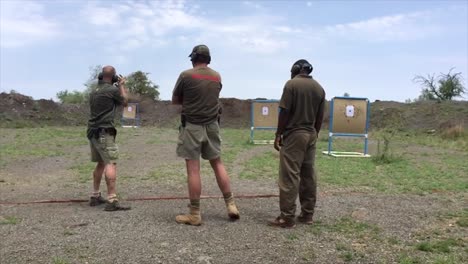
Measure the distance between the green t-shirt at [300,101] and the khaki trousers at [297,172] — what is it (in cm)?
9

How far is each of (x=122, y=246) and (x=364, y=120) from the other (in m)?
10.2

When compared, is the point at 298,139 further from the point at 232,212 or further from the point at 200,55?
the point at 200,55

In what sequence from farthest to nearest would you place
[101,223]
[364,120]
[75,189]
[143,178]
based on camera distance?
[364,120]
[143,178]
[75,189]
[101,223]

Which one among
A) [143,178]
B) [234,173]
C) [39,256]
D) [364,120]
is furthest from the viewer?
[364,120]

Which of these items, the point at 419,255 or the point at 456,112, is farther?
the point at 456,112

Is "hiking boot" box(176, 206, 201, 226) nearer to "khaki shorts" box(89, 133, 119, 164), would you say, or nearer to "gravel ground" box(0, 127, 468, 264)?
"gravel ground" box(0, 127, 468, 264)

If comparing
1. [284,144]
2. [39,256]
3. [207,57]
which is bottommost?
[39,256]

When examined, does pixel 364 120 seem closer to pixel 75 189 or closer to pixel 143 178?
pixel 143 178

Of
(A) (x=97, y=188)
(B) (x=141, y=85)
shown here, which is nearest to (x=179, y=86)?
(A) (x=97, y=188)

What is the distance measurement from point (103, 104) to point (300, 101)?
2.31 m

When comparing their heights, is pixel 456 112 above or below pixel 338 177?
above

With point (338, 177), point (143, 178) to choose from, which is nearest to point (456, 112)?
point (338, 177)

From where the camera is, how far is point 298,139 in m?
4.56

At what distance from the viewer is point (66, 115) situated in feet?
101
